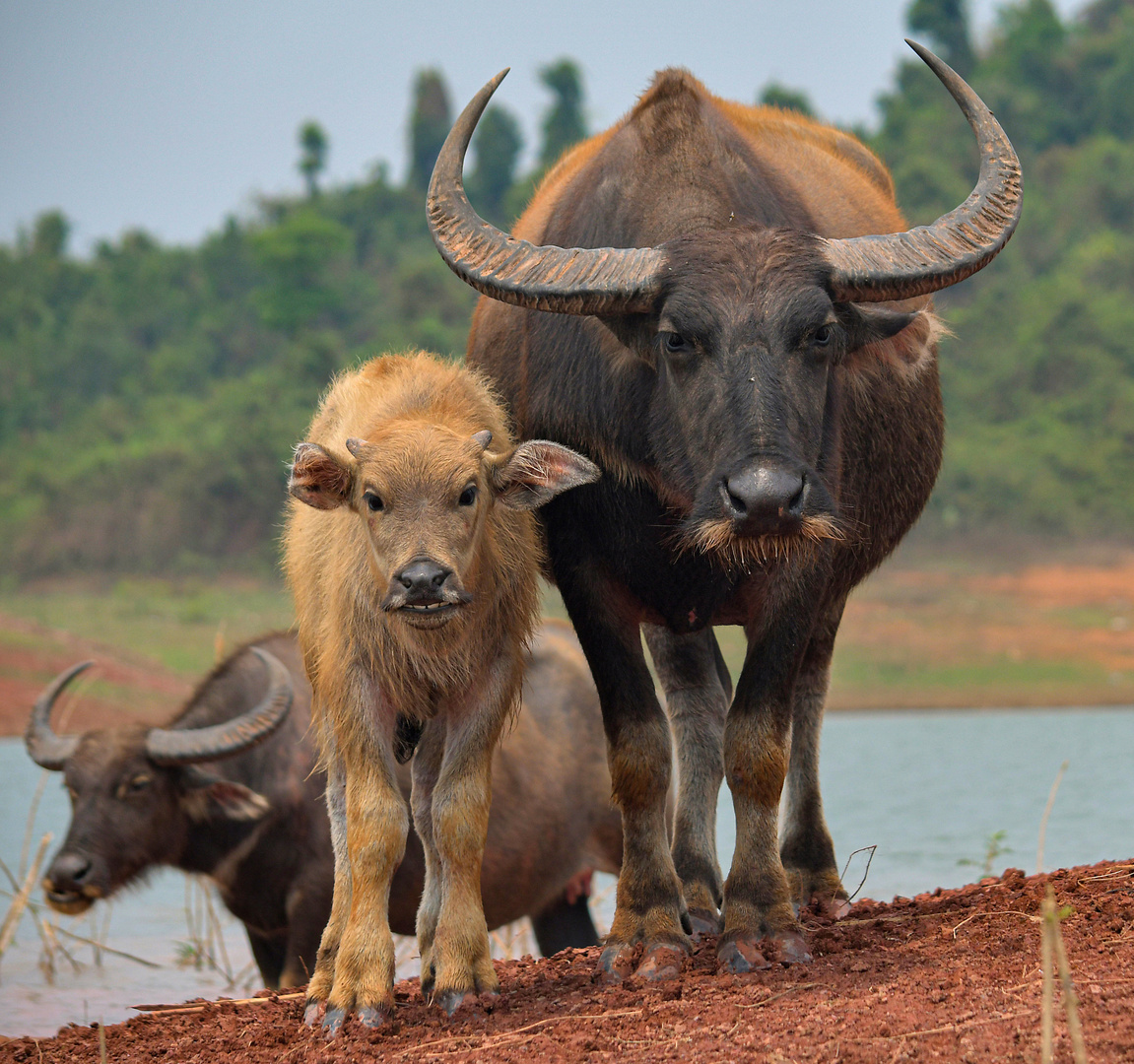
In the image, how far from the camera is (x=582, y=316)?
4871 mm

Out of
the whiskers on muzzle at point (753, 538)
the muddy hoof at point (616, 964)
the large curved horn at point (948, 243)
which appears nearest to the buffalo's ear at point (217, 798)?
the muddy hoof at point (616, 964)

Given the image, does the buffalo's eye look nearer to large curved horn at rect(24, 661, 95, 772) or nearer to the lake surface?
the lake surface

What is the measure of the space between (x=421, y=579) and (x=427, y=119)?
7876cm

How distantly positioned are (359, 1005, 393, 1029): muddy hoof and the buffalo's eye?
2120 mm

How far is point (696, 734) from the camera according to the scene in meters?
6.09

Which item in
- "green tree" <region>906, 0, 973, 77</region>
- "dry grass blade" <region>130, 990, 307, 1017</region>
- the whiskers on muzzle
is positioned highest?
"green tree" <region>906, 0, 973, 77</region>

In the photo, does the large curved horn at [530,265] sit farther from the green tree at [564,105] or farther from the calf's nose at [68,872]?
the green tree at [564,105]

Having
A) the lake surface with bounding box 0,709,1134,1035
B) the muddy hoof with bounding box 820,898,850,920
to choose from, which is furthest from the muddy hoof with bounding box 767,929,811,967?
the lake surface with bounding box 0,709,1134,1035

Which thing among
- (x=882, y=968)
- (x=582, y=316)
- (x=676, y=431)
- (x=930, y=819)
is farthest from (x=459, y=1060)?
(x=930, y=819)

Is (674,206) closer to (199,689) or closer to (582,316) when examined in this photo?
(582,316)

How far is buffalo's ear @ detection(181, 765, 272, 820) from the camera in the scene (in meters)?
7.89

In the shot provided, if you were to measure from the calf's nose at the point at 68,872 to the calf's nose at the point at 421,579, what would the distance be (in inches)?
179

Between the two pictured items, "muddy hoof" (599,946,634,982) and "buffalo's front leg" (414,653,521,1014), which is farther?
"muddy hoof" (599,946,634,982)

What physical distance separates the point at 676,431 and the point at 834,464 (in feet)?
1.91
